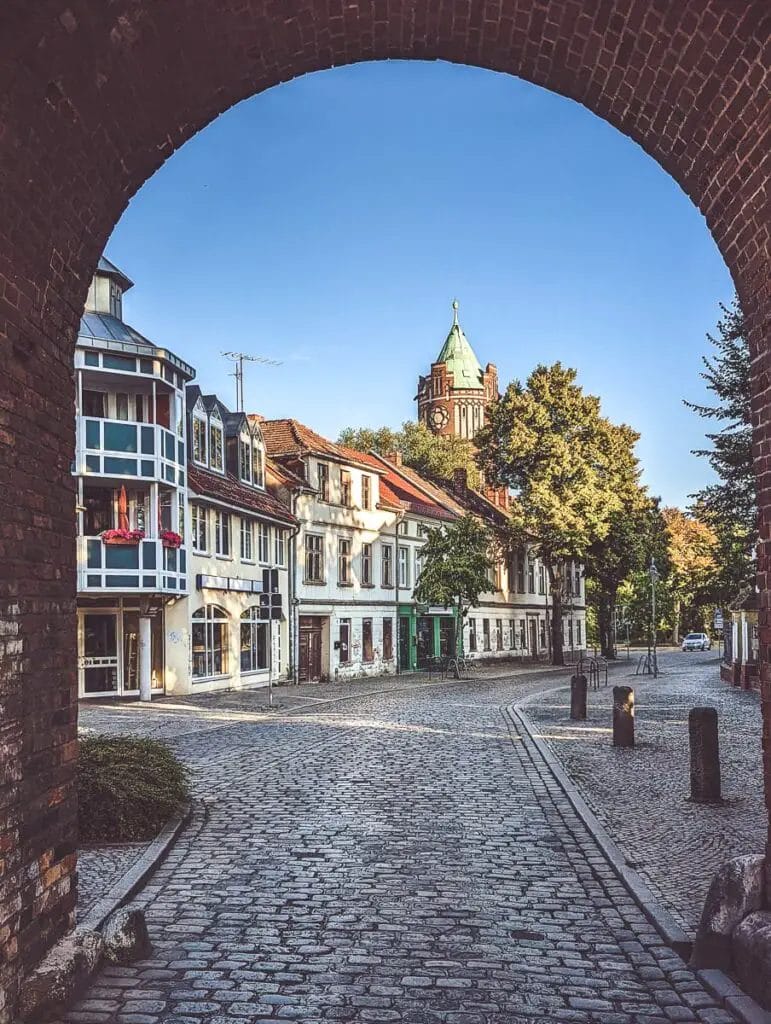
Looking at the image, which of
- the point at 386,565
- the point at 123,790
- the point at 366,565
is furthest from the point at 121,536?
the point at 386,565

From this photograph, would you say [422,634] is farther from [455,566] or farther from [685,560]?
[685,560]

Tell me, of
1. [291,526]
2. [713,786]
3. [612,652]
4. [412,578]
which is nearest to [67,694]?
[713,786]

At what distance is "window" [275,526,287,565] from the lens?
115 feet

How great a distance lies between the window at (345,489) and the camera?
132ft

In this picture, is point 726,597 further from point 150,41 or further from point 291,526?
point 150,41

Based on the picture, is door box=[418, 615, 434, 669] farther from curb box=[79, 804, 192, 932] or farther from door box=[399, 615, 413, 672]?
curb box=[79, 804, 192, 932]

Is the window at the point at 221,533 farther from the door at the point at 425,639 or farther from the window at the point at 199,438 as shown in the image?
the door at the point at 425,639

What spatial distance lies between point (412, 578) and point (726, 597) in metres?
13.8

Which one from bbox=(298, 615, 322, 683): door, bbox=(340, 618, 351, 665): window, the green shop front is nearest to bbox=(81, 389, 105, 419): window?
bbox=(298, 615, 322, 683): door

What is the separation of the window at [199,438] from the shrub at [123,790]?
828 inches

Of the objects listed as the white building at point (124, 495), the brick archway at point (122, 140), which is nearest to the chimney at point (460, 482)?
the white building at point (124, 495)

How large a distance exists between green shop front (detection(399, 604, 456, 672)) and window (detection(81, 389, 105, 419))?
65.7 ft

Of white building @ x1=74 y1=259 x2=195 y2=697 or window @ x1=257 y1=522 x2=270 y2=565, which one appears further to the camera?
window @ x1=257 y1=522 x2=270 y2=565

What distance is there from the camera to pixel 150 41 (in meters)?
4.90
